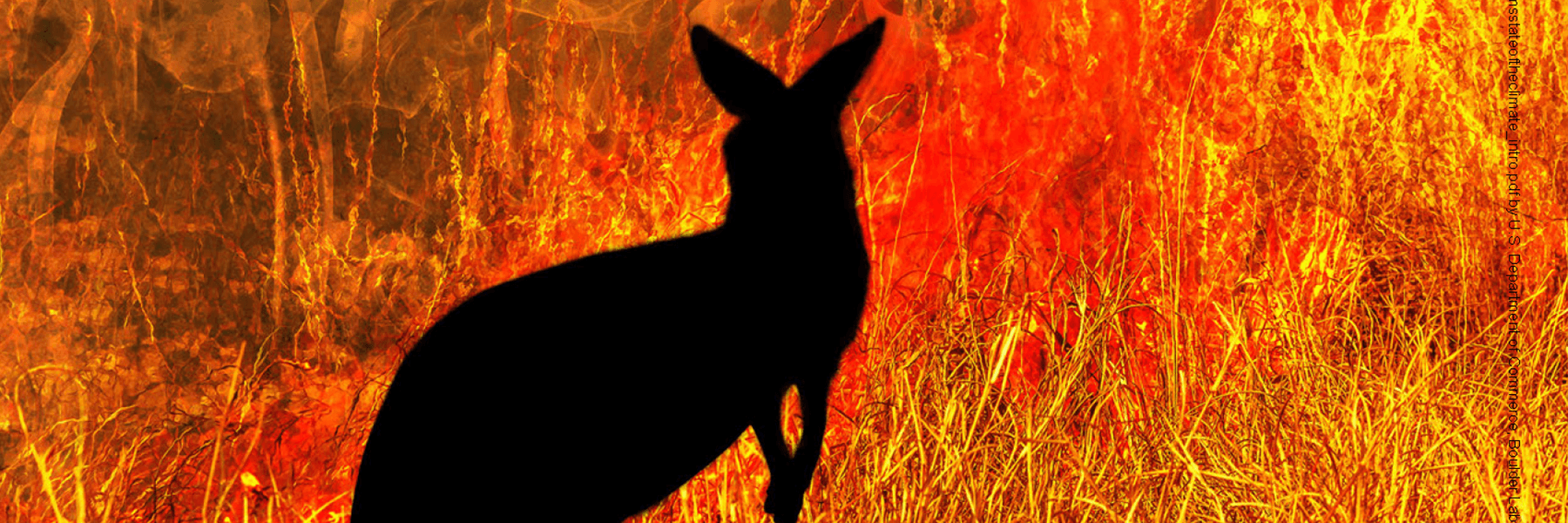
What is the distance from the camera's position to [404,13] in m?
2.81

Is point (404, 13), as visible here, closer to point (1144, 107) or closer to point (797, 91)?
point (797, 91)

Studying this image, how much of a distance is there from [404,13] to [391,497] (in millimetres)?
1345

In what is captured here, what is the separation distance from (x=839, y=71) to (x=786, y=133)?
0.64 ft

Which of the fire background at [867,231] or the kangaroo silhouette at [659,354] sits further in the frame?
the fire background at [867,231]

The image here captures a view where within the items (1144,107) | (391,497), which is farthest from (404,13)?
(1144,107)

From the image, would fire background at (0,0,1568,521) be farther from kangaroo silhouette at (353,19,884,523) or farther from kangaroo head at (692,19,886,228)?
kangaroo head at (692,19,886,228)

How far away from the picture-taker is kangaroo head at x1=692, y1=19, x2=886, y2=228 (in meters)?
2.11

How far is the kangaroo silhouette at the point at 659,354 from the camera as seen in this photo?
6.35ft

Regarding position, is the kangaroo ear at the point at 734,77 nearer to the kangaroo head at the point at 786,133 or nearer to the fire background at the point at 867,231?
the kangaroo head at the point at 786,133

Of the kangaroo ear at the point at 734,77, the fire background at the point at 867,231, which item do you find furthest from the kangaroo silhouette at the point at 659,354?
the fire background at the point at 867,231

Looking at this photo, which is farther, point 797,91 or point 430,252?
point 430,252

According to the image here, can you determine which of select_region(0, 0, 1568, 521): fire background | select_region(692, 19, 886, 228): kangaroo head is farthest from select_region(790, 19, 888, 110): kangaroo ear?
select_region(0, 0, 1568, 521): fire background

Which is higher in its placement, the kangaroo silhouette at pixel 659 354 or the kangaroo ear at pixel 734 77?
the kangaroo ear at pixel 734 77

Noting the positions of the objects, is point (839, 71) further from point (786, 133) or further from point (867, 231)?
point (867, 231)
